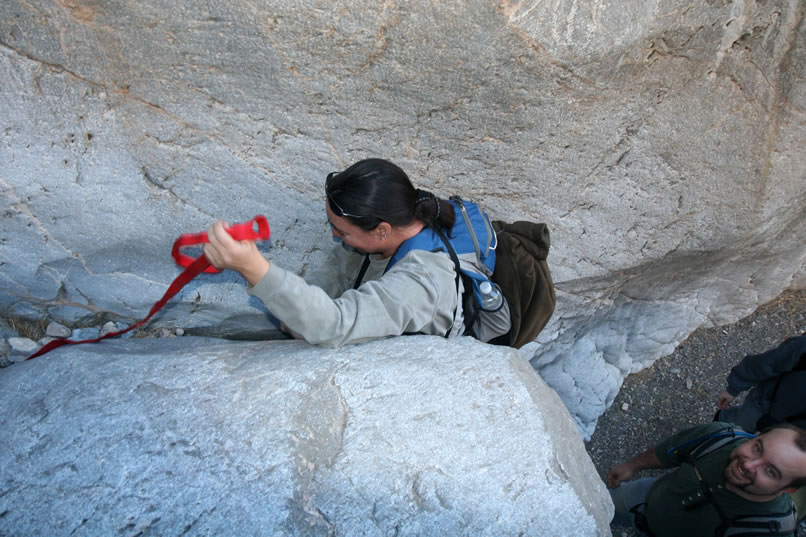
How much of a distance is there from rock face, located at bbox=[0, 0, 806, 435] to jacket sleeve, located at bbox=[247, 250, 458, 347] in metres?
0.76

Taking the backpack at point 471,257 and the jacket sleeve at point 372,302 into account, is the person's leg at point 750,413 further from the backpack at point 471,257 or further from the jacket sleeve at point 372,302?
the jacket sleeve at point 372,302

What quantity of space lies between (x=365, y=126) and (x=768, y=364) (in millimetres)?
2073

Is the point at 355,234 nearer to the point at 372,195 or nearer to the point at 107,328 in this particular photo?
the point at 372,195

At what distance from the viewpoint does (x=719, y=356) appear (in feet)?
11.5

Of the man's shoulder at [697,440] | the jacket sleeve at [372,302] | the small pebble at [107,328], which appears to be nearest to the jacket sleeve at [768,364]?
the man's shoulder at [697,440]

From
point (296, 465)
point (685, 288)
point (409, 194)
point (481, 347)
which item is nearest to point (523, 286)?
point (481, 347)

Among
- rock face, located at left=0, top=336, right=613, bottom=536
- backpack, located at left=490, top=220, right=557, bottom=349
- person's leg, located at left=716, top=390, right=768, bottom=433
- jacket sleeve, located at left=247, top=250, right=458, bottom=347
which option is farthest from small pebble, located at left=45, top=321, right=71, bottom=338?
person's leg, located at left=716, top=390, right=768, bottom=433

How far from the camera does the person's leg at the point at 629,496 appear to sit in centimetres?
267

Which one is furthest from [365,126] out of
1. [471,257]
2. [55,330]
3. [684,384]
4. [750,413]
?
[684,384]

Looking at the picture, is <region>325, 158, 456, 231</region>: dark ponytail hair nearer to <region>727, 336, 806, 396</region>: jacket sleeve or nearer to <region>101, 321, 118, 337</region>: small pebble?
<region>101, 321, 118, 337</region>: small pebble

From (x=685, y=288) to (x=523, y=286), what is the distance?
1764 millimetres

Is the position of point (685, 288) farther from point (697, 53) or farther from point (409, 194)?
point (409, 194)

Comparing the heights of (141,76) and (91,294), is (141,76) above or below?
above

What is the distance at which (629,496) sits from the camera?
107 inches
